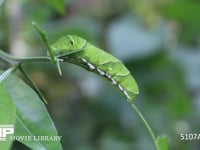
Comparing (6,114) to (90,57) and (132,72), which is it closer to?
(90,57)

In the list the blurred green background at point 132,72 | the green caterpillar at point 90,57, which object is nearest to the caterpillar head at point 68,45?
the green caterpillar at point 90,57

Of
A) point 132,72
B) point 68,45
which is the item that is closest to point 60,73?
point 68,45

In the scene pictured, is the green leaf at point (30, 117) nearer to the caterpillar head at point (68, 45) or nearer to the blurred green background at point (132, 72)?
the caterpillar head at point (68, 45)

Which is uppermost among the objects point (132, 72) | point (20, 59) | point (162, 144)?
point (20, 59)

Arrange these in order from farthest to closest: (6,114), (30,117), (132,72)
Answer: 1. (132,72)
2. (30,117)
3. (6,114)

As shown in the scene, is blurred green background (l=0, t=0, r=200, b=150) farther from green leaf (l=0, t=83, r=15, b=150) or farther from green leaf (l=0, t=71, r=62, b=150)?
green leaf (l=0, t=83, r=15, b=150)
